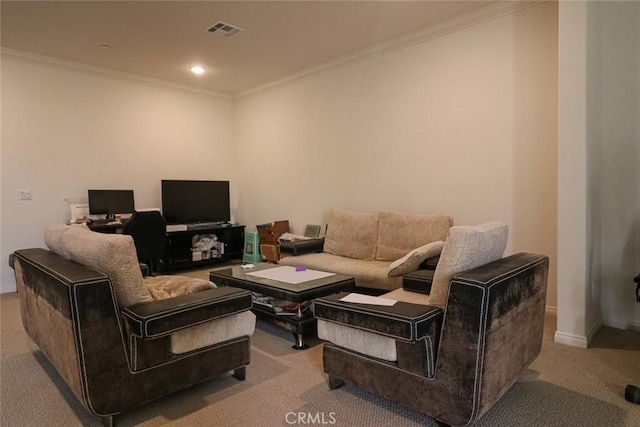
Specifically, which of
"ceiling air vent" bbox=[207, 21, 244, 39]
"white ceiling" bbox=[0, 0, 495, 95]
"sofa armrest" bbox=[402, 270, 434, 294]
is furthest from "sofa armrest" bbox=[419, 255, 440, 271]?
"ceiling air vent" bbox=[207, 21, 244, 39]

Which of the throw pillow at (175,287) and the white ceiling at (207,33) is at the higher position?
the white ceiling at (207,33)

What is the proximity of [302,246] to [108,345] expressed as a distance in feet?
8.61

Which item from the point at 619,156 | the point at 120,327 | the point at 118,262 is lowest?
the point at 120,327

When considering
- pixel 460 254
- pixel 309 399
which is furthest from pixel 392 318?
pixel 309 399

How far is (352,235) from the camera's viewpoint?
4230 millimetres

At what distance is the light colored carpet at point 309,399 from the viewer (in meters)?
1.87

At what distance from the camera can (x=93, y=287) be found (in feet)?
5.57

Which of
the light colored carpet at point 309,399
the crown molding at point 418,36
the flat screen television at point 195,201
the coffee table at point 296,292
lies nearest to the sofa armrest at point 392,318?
the light colored carpet at point 309,399

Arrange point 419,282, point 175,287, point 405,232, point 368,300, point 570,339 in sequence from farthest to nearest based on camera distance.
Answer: point 405,232
point 570,339
point 419,282
point 175,287
point 368,300

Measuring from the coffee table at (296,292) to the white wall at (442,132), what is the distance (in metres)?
1.62

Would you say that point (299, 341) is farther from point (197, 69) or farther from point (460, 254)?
point (197, 69)

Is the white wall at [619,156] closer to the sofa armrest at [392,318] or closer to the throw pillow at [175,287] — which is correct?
the sofa armrest at [392,318]

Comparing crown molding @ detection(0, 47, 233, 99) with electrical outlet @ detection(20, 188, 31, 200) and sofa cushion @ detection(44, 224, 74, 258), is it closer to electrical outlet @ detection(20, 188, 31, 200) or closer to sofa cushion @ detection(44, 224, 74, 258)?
electrical outlet @ detection(20, 188, 31, 200)

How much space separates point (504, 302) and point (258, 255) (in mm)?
4175
